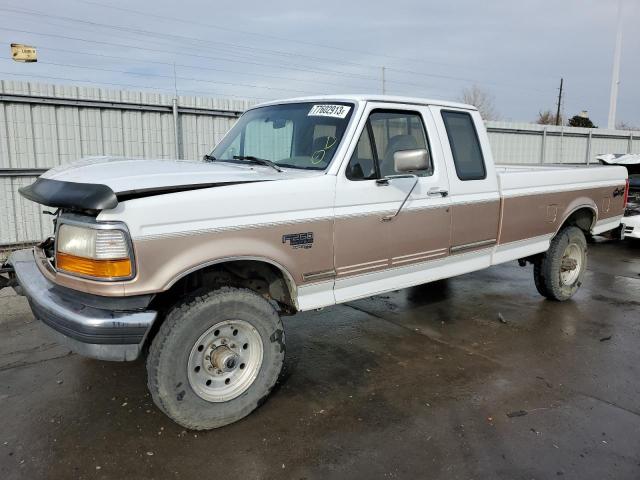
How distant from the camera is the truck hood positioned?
2830 millimetres

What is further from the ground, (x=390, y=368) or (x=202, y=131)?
(x=202, y=131)

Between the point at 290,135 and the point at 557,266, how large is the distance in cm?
367

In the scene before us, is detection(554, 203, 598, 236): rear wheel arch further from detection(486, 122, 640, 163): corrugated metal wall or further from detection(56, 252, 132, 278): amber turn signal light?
detection(486, 122, 640, 163): corrugated metal wall

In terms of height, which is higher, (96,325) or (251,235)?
(251,235)

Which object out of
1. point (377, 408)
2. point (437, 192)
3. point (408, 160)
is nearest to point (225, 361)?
point (377, 408)

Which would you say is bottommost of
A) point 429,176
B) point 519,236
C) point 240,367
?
point 240,367

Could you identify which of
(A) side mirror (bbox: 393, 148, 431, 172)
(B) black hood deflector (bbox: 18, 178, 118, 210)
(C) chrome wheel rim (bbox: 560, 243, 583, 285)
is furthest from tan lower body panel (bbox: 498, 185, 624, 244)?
(B) black hood deflector (bbox: 18, 178, 118, 210)

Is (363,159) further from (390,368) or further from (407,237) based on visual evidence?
(390,368)

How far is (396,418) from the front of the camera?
3.45 metres

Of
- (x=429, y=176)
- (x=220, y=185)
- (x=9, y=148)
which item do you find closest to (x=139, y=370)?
(x=220, y=185)

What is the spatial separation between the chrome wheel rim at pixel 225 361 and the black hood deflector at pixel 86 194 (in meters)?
0.88

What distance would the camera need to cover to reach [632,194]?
1044cm

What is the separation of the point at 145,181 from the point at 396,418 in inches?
88.0

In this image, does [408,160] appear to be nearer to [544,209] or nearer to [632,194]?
[544,209]
